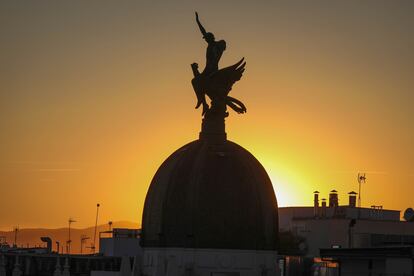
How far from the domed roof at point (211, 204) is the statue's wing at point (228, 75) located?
3922 mm

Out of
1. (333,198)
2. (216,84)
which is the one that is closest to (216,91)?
(216,84)

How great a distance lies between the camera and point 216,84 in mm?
61500

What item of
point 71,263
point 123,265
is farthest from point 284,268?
point 123,265

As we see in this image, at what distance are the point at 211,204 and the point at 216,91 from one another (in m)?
7.37

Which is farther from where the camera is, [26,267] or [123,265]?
[26,267]

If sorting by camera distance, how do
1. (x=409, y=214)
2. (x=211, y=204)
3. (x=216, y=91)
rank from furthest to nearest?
(x=409, y=214) → (x=216, y=91) → (x=211, y=204)

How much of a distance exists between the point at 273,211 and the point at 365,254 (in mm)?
5340

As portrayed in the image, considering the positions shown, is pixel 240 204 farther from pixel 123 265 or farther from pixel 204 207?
pixel 123 265

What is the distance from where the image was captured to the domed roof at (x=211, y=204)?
56.9 meters

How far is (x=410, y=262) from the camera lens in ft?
177

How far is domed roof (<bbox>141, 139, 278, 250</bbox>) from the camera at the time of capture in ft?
187

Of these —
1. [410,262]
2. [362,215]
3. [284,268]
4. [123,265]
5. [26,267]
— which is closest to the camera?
[410,262]

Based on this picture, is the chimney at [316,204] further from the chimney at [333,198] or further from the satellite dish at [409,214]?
the satellite dish at [409,214]

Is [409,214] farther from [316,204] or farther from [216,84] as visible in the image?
[316,204]
